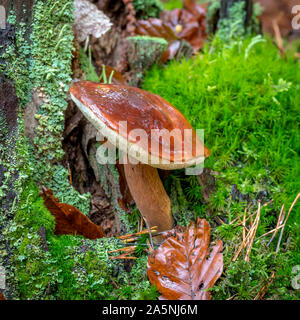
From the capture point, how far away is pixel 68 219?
213 centimetres

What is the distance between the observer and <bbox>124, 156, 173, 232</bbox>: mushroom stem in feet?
6.91

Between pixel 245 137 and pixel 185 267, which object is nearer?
pixel 185 267

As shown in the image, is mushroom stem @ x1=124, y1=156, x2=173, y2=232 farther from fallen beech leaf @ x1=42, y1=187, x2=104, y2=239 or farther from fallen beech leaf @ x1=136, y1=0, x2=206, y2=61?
fallen beech leaf @ x1=136, y1=0, x2=206, y2=61

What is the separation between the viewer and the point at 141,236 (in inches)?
88.9

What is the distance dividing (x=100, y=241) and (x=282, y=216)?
1.31 m

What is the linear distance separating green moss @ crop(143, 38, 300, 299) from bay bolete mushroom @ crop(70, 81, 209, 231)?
42cm

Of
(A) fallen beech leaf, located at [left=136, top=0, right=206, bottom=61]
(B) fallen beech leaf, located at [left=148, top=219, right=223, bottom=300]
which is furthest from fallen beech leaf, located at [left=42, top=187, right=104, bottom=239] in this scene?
(A) fallen beech leaf, located at [left=136, top=0, right=206, bottom=61]

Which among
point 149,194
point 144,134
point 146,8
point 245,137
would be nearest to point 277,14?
point 146,8

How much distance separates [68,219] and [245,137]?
156cm

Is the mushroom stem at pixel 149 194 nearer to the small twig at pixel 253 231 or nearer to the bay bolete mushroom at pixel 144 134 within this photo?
the bay bolete mushroom at pixel 144 134

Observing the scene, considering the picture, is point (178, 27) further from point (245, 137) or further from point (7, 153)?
point (7, 153)

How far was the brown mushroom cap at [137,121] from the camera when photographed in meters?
1.66

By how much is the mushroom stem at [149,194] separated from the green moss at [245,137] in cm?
31

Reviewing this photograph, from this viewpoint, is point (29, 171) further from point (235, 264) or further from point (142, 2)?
point (142, 2)
